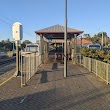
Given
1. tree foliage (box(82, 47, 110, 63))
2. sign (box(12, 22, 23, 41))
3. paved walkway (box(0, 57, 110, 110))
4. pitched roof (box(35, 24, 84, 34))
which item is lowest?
paved walkway (box(0, 57, 110, 110))

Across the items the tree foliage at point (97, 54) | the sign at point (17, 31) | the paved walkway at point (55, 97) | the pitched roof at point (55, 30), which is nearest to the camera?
the paved walkway at point (55, 97)

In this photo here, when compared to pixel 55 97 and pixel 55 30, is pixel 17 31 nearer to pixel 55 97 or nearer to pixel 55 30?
pixel 55 97

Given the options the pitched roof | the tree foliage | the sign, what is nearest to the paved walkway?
the sign

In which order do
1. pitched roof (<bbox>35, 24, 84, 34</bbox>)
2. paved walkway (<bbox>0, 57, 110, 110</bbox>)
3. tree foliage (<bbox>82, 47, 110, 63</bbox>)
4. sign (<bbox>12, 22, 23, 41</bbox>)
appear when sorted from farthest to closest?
pitched roof (<bbox>35, 24, 84, 34</bbox>) < tree foliage (<bbox>82, 47, 110, 63</bbox>) < sign (<bbox>12, 22, 23, 41</bbox>) < paved walkway (<bbox>0, 57, 110, 110</bbox>)

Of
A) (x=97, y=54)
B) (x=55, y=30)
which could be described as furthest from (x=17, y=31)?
(x=55, y=30)

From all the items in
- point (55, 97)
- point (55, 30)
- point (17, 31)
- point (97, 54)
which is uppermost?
point (55, 30)

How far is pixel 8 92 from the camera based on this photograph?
1004 centimetres

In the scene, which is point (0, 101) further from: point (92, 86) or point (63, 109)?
point (92, 86)

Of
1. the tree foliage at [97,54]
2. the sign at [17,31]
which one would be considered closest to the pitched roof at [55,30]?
the tree foliage at [97,54]

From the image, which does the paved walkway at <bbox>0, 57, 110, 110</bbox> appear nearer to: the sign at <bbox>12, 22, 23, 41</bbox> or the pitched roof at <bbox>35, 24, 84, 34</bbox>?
the sign at <bbox>12, 22, 23, 41</bbox>

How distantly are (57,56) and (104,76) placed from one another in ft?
69.3

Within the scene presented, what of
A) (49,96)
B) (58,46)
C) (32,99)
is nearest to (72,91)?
(49,96)

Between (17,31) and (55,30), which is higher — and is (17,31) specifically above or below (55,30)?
below

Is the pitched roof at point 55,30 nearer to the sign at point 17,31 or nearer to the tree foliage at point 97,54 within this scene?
the tree foliage at point 97,54
